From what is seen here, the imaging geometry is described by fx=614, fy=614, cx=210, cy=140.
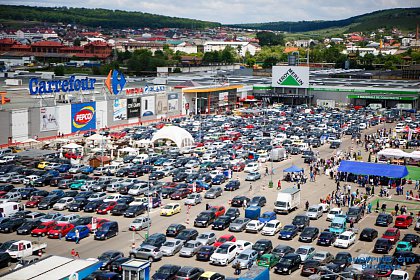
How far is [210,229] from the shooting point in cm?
2303

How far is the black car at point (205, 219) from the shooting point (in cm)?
2316

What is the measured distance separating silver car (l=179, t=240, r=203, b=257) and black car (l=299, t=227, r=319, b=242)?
3800 mm

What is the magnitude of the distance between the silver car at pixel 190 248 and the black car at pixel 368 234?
5.98 metres

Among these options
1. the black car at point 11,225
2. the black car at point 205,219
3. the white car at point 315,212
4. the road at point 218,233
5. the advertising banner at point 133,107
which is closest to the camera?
the road at point 218,233

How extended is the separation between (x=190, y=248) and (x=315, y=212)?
6.93 m

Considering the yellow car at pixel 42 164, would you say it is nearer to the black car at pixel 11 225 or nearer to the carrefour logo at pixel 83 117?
the carrefour logo at pixel 83 117

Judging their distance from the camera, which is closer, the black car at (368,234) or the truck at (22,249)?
the truck at (22,249)

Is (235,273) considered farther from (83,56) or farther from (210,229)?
(83,56)

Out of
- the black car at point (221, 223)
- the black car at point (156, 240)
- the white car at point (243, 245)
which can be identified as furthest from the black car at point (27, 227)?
the white car at point (243, 245)

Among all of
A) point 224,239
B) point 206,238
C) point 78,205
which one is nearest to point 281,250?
point 224,239

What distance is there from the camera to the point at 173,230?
2169 centimetres

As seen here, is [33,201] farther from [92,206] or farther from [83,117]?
[83,117]

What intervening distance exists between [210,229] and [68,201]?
672 centimetres

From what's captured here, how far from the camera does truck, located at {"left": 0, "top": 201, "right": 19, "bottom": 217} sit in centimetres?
2400
